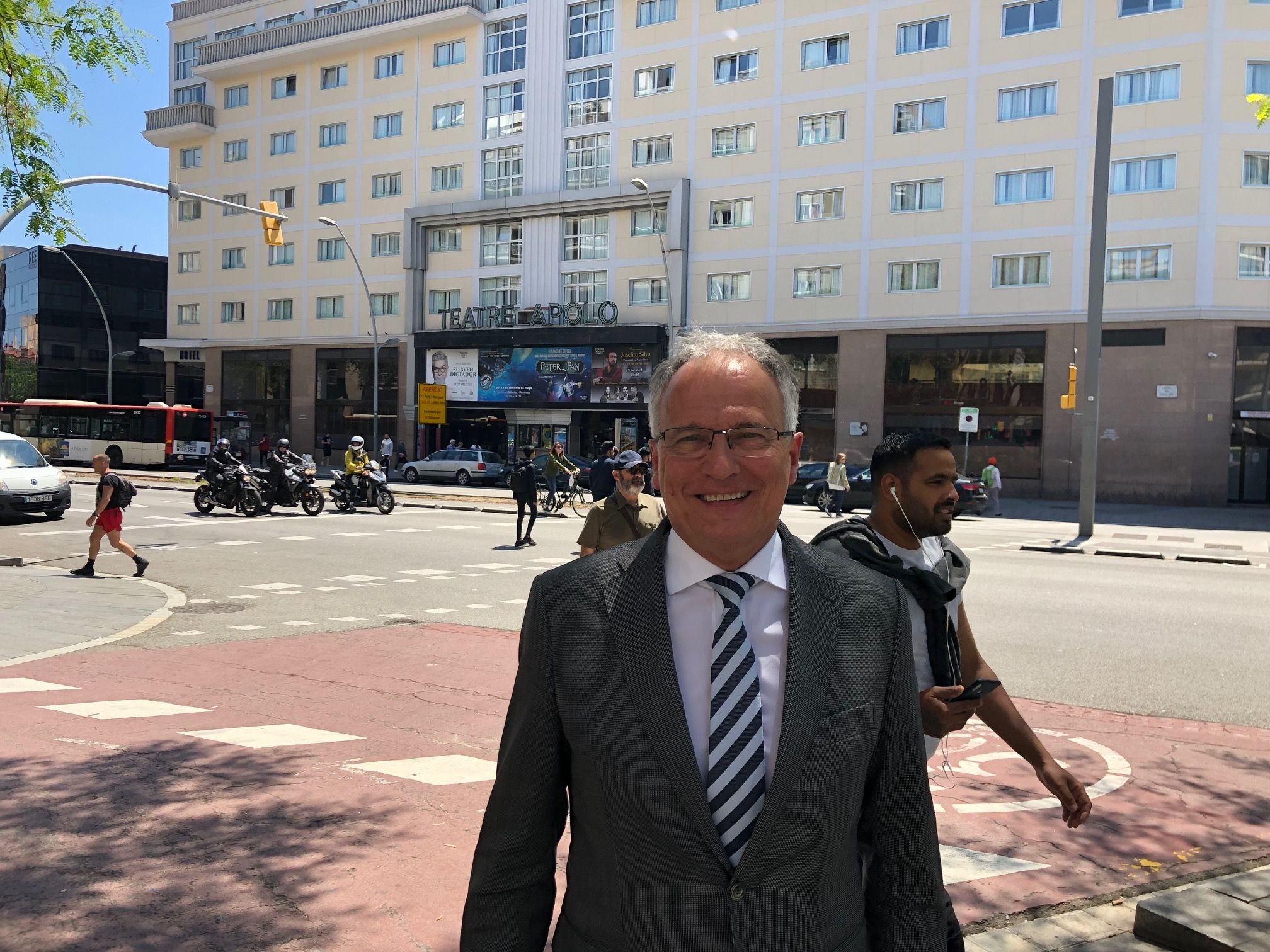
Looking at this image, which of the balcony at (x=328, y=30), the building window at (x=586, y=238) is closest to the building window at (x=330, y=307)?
the balcony at (x=328, y=30)

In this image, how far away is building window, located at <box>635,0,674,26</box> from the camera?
132ft

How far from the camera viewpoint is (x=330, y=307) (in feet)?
164

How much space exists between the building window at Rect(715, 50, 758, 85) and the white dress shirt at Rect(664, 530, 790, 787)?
1569 inches

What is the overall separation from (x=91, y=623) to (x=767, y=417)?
9.72 meters

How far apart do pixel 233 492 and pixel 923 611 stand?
21858 mm

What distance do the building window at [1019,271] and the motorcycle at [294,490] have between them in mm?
23239

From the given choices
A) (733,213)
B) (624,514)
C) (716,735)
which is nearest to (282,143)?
(733,213)

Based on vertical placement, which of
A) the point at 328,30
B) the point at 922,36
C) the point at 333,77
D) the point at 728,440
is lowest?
the point at 728,440

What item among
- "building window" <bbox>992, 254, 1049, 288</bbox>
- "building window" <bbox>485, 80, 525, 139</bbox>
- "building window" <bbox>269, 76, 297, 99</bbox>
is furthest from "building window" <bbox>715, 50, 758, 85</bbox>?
"building window" <bbox>269, 76, 297, 99</bbox>

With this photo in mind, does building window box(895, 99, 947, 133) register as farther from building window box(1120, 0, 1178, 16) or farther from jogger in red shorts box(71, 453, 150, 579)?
jogger in red shorts box(71, 453, 150, 579)

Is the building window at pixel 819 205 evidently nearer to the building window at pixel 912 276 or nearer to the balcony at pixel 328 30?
the building window at pixel 912 276

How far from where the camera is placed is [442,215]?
45969mm

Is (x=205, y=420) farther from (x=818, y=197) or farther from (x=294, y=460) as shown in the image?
(x=818, y=197)

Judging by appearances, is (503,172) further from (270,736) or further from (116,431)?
(270,736)
